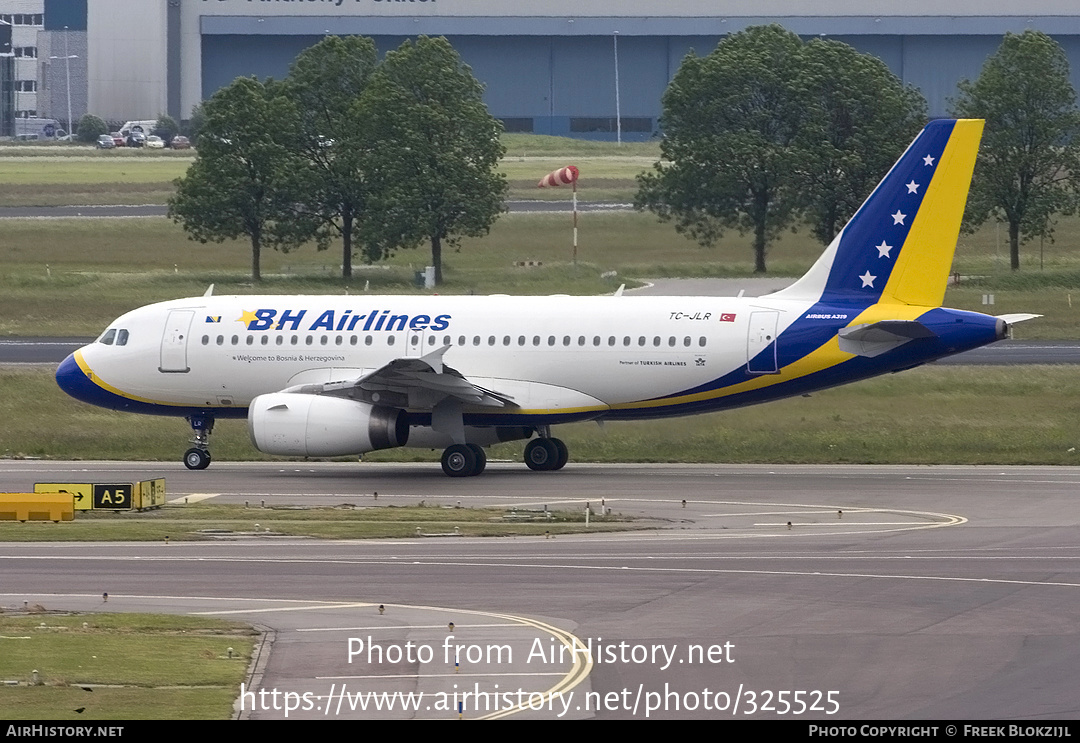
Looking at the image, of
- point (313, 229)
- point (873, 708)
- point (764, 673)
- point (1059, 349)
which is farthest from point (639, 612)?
point (313, 229)

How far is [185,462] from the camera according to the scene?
42156mm

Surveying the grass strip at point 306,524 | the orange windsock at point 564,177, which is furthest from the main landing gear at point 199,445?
the orange windsock at point 564,177

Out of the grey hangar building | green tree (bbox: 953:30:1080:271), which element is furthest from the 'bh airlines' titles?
the grey hangar building

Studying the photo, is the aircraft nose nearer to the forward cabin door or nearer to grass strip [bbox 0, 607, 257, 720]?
the forward cabin door

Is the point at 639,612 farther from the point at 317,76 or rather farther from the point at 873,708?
the point at 317,76

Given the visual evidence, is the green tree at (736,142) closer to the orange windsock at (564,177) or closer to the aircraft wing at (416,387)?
the orange windsock at (564,177)

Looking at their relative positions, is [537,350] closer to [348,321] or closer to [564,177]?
[348,321]

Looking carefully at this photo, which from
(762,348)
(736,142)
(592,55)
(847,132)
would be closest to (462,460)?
(762,348)

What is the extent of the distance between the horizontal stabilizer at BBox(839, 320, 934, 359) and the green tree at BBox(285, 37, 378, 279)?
149 feet

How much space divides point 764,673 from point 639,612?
4164 millimetres

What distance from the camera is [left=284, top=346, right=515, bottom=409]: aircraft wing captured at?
A: 38.3m

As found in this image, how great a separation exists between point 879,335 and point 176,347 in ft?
55.7

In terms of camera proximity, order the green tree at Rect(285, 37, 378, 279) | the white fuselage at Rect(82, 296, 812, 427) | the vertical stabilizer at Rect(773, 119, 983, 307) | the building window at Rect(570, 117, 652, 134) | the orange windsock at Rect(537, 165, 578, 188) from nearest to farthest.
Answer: the vertical stabilizer at Rect(773, 119, 983, 307) → the white fuselage at Rect(82, 296, 812, 427) → the orange windsock at Rect(537, 165, 578, 188) → the green tree at Rect(285, 37, 378, 279) → the building window at Rect(570, 117, 652, 134)

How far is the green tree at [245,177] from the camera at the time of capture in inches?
3206
